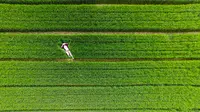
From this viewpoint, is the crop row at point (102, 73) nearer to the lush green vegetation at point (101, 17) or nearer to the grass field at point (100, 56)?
the grass field at point (100, 56)

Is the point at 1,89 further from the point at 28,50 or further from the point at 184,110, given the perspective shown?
the point at 184,110

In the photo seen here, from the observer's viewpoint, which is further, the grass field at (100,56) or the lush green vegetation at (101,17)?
the lush green vegetation at (101,17)

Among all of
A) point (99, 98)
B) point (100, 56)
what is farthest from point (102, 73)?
point (99, 98)

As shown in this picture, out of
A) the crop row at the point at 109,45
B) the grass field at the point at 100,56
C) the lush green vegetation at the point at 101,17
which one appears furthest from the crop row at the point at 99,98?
the lush green vegetation at the point at 101,17

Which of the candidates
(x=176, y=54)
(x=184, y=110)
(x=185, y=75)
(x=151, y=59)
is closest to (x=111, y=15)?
(x=151, y=59)

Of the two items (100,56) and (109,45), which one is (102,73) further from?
(109,45)

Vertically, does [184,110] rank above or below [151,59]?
below
